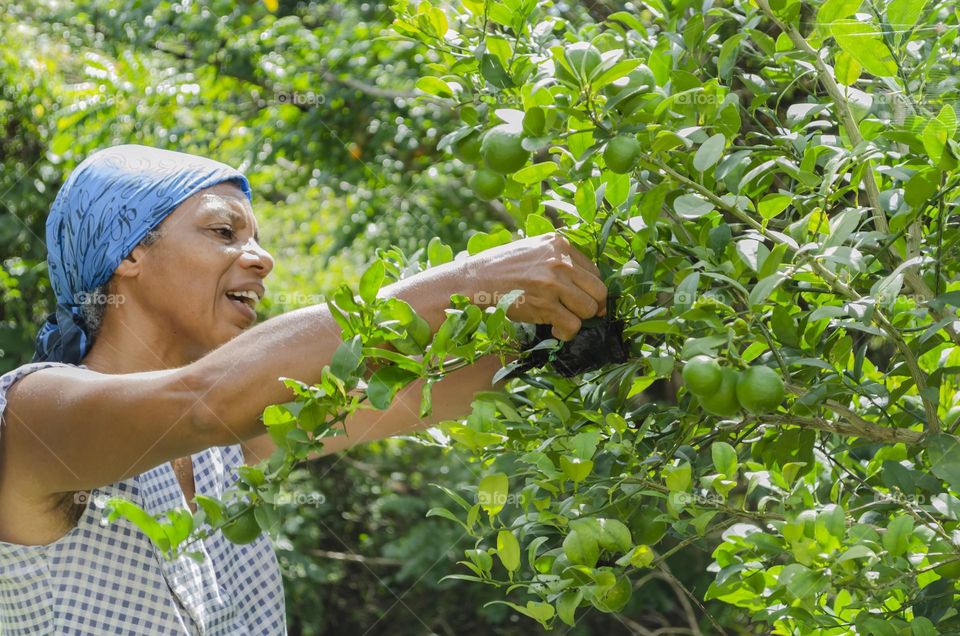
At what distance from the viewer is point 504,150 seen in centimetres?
96

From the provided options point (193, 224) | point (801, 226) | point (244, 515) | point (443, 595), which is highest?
point (801, 226)

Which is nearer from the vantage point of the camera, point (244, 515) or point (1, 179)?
point (244, 515)

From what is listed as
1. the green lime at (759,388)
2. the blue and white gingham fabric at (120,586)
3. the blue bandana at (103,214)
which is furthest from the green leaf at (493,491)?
the blue bandana at (103,214)

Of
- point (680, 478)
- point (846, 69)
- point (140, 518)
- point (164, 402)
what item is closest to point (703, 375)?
point (680, 478)

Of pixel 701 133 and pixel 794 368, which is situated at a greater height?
pixel 701 133

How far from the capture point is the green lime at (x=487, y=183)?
1062 mm

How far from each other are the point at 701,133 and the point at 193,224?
901 mm

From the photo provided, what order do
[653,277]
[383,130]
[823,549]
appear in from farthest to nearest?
[383,130], [653,277], [823,549]

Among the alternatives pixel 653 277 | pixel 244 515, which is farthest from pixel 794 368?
pixel 244 515

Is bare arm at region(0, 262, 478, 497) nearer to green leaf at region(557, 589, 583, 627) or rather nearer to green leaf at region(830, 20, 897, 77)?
green leaf at region(557, 589, 583, 627)

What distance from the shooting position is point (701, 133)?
994mm

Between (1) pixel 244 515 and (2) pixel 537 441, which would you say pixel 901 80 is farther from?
(1) pixel 244 515

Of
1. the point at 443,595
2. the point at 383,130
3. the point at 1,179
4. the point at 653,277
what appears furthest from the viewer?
the point at 443,595

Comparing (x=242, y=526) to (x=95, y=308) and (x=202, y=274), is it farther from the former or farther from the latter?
(x=95, y=308)
